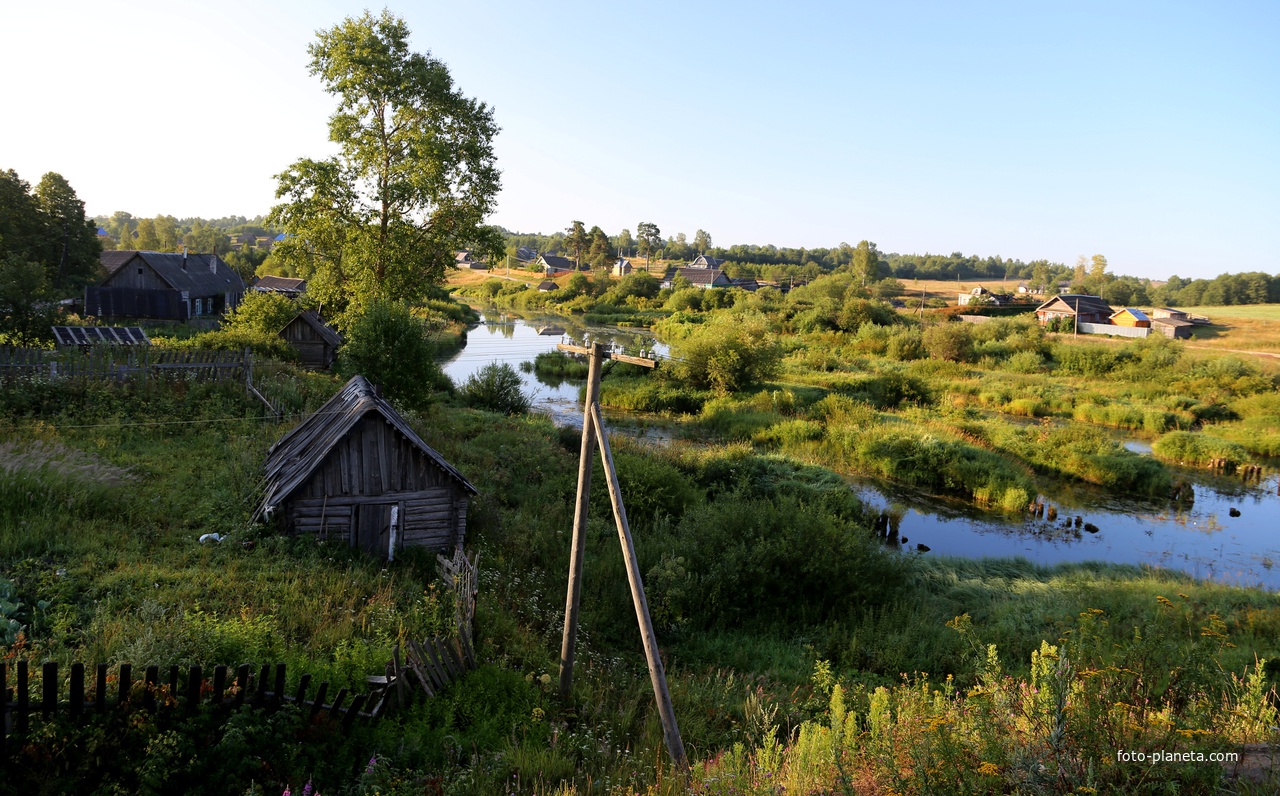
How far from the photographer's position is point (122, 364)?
1688 cm

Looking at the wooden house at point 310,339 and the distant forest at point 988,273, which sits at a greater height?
the distant forest at point 988,273

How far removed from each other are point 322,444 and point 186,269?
39459 mm

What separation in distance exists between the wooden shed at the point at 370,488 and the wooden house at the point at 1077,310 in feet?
216

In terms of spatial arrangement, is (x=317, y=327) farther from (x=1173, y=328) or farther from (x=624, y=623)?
(x=1173, y=328)

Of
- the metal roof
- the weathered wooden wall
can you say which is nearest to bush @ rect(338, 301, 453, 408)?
the metal roof

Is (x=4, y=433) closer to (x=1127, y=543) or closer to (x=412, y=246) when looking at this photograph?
(x=412, y=246)

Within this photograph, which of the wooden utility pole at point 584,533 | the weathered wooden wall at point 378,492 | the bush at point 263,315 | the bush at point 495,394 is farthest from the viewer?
the bush at point 495,394

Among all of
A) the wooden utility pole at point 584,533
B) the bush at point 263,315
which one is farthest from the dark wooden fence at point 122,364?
the wooden utility pole at point 584,533

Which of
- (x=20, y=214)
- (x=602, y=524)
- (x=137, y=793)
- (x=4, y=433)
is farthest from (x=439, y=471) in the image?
(x=20, y=214)

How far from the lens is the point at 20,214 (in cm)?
3569

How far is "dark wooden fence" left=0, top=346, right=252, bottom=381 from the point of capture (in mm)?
15617

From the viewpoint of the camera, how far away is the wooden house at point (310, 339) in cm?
2606

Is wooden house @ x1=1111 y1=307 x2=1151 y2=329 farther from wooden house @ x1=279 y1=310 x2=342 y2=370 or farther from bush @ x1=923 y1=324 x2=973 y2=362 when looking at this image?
wooden house @ x1=279 y1=310 x2=342 y2=370

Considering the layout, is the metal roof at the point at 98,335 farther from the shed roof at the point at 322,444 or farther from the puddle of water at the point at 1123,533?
the puddle of water at the point at 1123,533
